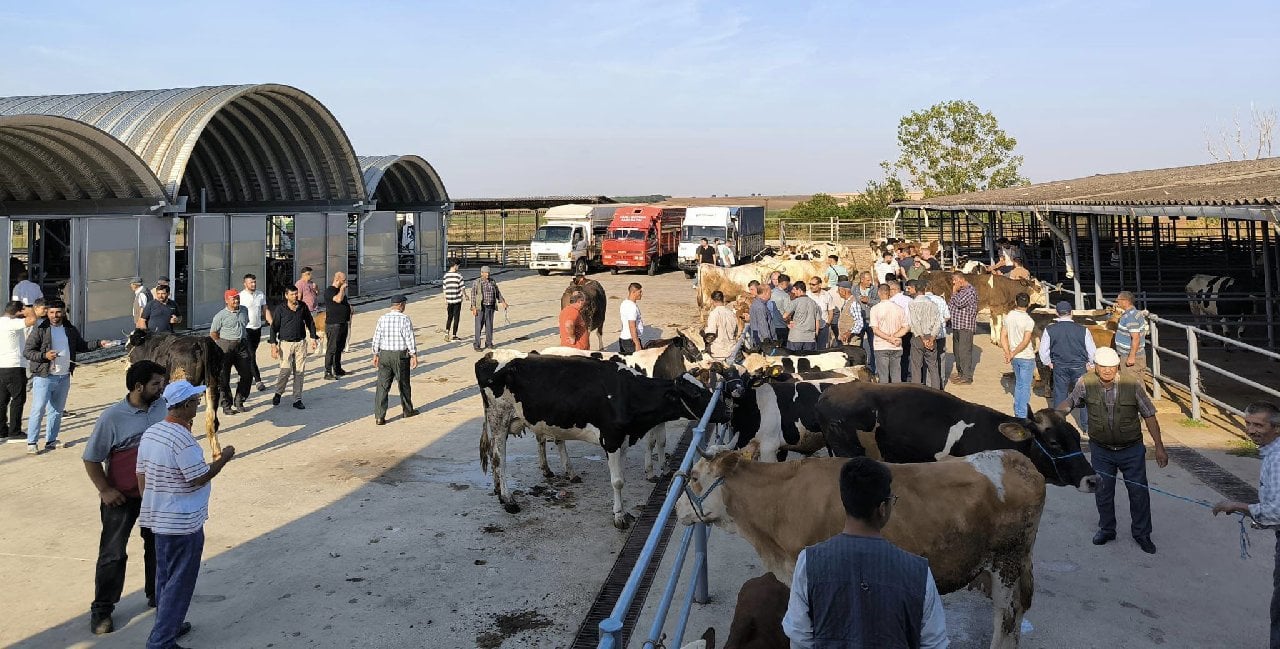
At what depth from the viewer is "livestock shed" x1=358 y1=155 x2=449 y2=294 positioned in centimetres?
2848

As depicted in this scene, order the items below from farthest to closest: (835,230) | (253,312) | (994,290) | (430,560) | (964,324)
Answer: (835,230)
(994,290)
(964,324)
(253,312)
(430,560)

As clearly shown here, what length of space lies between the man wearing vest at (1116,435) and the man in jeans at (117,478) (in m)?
6.42

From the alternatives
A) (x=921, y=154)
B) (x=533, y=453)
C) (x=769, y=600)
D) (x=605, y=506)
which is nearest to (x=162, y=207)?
(x=533, y=453)

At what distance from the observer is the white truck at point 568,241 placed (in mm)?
35969

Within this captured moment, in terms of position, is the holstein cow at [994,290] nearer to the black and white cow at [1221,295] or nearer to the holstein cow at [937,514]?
the black and white cow at [1221,295]

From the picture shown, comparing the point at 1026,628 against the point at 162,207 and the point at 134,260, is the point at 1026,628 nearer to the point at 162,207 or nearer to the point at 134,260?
the point at 134,260

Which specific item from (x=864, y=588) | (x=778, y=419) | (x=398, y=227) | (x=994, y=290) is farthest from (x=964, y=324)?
(x=398, y=227)

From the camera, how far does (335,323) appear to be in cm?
1459

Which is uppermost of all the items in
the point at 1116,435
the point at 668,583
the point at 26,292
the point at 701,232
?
the point at 701,232

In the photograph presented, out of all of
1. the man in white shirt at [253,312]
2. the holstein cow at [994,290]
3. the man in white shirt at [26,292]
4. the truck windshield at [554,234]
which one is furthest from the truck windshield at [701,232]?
the man in white shirt at [253,312]

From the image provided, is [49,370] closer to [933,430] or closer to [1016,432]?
[933,430]

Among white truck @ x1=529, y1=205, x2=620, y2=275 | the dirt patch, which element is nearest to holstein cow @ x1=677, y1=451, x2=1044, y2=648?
the dirt patch

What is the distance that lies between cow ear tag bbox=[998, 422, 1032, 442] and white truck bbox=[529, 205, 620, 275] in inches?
1188

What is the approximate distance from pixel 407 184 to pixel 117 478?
30.8m
